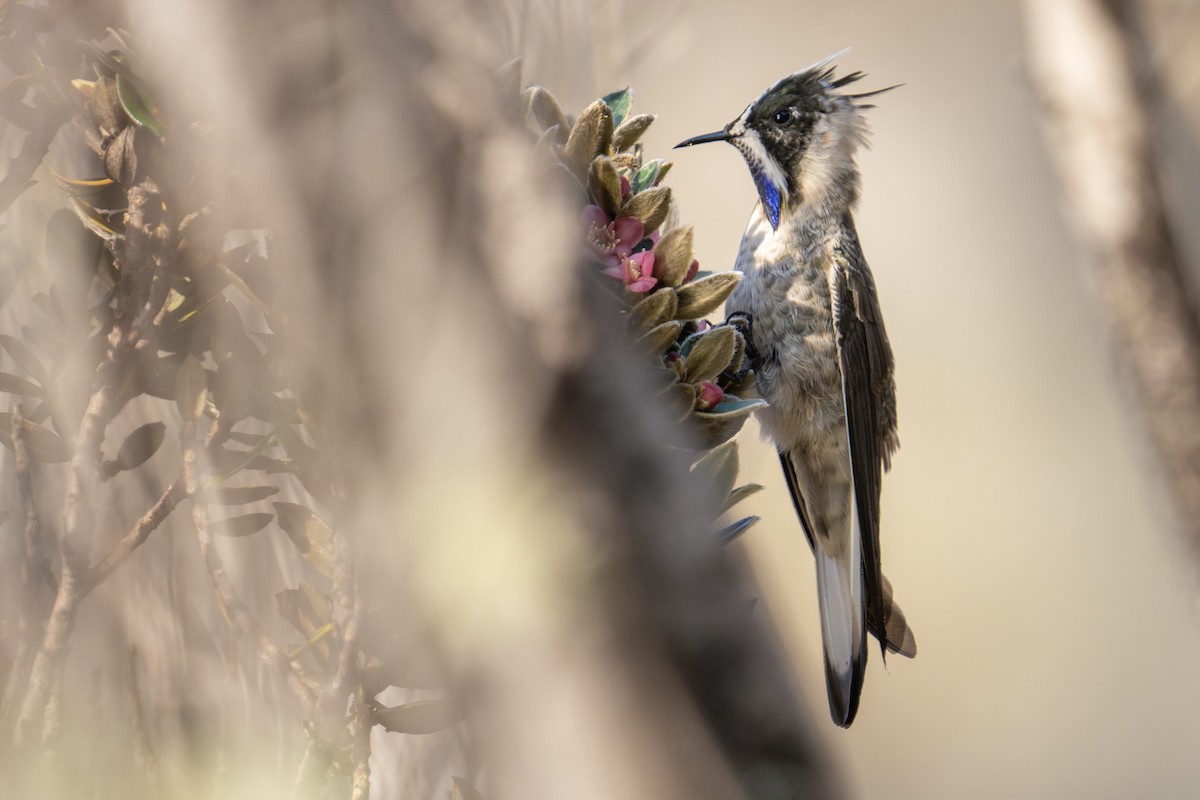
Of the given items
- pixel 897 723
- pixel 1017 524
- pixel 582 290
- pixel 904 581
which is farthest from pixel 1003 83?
pixel 582 290

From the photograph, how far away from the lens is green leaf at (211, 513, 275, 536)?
318 mm

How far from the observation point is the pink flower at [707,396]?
407 millimetres

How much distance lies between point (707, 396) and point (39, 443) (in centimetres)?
26

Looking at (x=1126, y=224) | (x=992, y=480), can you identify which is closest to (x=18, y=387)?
(x=992, y=480)

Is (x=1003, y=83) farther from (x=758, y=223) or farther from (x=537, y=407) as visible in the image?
(x=537, y=407)

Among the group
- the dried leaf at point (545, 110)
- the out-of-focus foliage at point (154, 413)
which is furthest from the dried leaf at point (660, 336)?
the dried leaf at point (545, 110)

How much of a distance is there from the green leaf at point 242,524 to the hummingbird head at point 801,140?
718 millimetres

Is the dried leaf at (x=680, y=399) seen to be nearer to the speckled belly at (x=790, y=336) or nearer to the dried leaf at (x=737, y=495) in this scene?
the dried leaf at (x=737, y=495)

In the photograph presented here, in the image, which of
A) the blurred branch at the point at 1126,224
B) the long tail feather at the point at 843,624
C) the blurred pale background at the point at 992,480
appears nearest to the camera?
the long tail feather at the point at 843,624

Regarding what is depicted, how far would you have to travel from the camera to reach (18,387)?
30 centimetres

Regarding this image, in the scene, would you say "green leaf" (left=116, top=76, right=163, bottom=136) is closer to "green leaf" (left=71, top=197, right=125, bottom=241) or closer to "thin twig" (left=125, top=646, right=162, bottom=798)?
"green leaf" (left=71, top=197, right=125, bottom=241)

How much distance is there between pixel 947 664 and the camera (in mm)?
1921

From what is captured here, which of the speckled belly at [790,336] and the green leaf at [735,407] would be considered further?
the speckled belly at [790,336]

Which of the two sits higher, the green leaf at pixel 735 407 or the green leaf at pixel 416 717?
the green leaf at pixel 735 407
